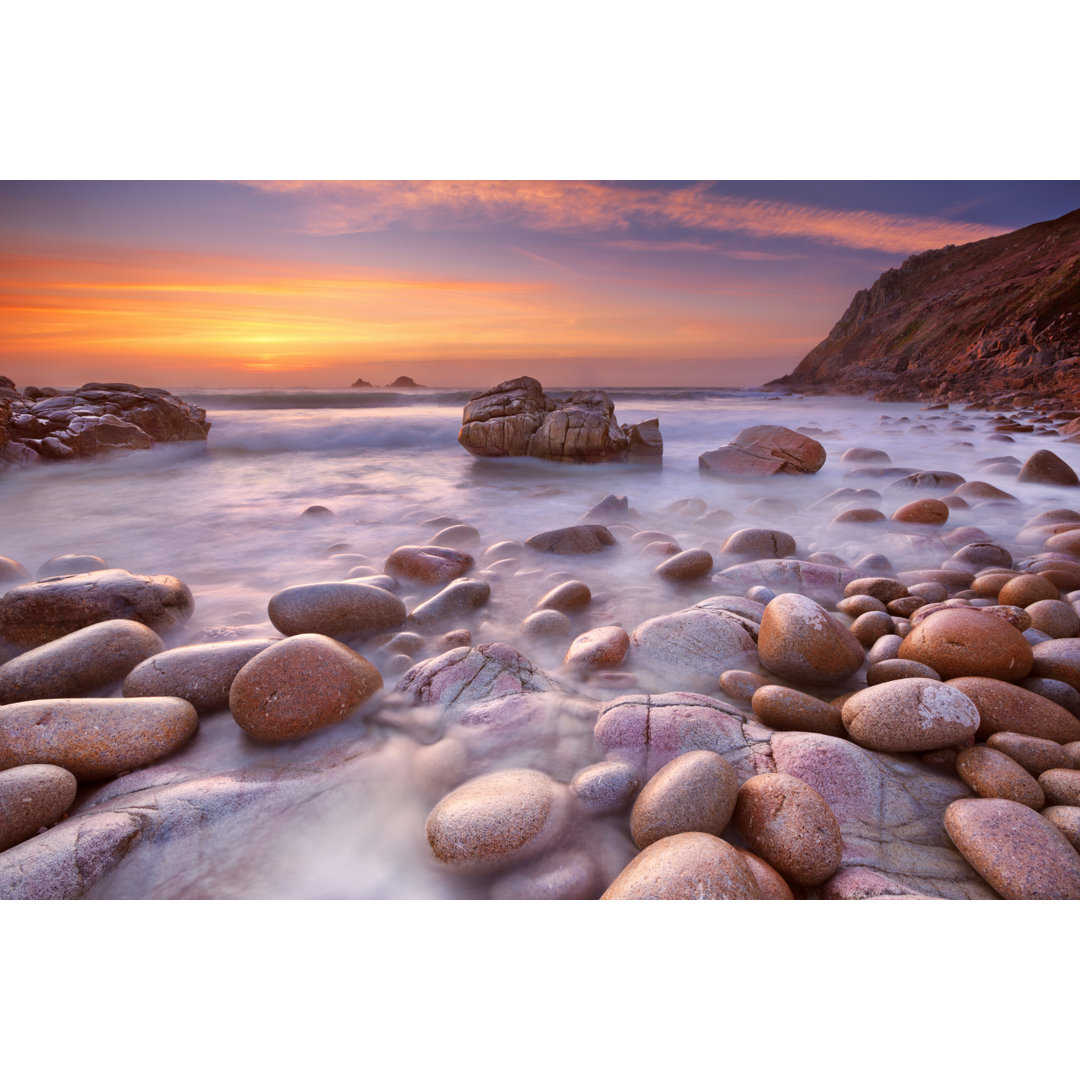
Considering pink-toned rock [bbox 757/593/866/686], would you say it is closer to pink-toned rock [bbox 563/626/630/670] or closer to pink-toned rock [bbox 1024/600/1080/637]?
pink-toned rock [bbox 563/626/630/670]

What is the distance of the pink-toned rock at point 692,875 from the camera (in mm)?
989

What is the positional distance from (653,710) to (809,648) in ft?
2.16

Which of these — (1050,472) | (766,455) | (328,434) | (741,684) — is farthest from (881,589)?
(328,434)

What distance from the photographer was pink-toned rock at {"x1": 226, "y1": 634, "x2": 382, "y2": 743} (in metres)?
1.53

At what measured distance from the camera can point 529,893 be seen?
3.73ft

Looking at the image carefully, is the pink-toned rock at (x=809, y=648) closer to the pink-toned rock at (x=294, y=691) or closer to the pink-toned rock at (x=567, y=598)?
the pink-toned rock at (x=567, y=598)

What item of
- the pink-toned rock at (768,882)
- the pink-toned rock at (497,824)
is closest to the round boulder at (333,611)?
the pink-toned rock at (497,824)

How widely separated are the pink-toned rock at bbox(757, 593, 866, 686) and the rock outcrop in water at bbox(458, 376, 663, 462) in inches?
181

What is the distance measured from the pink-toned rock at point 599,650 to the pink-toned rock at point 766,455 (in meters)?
4.32

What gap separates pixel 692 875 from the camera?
99 centimetres

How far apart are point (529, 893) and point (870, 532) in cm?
331

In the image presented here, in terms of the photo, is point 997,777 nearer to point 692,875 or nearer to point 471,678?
point 692,875
